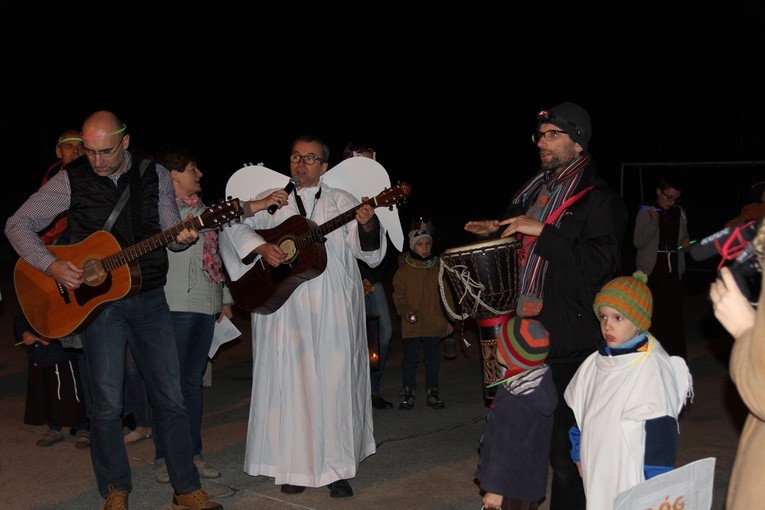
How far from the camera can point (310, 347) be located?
18.6 feet

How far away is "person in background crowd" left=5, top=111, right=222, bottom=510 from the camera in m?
5.06

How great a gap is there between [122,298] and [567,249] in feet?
8.34

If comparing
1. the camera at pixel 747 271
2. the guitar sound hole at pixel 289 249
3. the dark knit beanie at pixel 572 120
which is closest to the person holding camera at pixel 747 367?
the camera at pixel 747 271

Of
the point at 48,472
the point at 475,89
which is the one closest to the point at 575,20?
the point at 475,89

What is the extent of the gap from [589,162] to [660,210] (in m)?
5.70

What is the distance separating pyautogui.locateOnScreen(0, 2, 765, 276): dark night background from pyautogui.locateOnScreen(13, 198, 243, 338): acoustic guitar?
22.3m

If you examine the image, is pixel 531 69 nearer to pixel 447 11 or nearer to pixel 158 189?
pixel 447 11

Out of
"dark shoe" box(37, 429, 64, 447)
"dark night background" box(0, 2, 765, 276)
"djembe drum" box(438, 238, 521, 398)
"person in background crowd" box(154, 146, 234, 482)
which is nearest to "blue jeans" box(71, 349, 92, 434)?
"dark shoe" box(37, 429, 64, 447)

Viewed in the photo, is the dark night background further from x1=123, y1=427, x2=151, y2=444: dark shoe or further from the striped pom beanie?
the striped pom beanie

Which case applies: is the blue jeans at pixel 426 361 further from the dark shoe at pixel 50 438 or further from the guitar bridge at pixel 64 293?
the guitar bridge at pixel 64 293

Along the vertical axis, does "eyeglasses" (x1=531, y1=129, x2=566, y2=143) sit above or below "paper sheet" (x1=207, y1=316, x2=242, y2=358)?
above

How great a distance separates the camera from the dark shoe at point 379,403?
7.84m

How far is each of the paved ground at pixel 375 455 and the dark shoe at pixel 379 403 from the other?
124 millimetres

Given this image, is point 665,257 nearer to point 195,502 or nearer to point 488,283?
point 488,283
